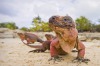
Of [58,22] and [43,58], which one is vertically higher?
[58,22]

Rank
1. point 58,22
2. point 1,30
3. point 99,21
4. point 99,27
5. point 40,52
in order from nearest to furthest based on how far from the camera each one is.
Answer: point 58,22 → point 40,52 → point 1,30 → point 99,27 → point 99,21

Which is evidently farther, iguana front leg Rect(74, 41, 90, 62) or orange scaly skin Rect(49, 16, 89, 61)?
iguana front leg Rect(74, 41, 90, 62)

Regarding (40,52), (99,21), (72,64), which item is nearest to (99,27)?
(99,21)

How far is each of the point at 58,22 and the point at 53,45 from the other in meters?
0.72

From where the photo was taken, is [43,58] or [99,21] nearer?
[43,58]

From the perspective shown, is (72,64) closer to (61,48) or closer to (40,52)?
(61,48)

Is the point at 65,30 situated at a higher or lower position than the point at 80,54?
higher

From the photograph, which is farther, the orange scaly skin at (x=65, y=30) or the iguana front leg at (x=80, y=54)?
the iguana front leg at (x=80, y=54)

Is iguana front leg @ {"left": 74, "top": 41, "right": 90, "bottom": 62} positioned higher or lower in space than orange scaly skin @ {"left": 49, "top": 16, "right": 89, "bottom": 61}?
lower

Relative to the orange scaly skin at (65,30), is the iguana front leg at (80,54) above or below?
below

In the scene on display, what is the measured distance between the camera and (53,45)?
18.4 feet

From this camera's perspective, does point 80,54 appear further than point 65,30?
Yes

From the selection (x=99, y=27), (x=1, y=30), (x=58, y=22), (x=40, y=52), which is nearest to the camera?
(x=58, y=22)

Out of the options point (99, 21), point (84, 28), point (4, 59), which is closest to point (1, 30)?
point (84, 28)
